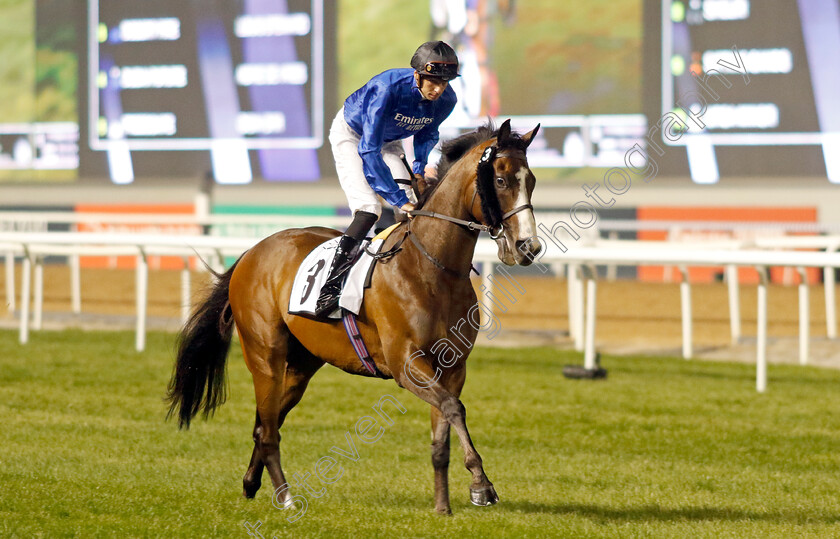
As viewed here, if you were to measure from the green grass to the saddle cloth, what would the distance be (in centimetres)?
69

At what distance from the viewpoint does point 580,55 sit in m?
13.5

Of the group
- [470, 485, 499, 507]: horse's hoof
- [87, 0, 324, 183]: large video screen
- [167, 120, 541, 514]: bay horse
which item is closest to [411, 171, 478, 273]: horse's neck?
[167, 120, 541, 514]: bay horse

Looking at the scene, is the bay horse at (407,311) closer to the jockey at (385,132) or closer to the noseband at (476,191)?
the noseband at (476,191)

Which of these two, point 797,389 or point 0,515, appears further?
point 797,389

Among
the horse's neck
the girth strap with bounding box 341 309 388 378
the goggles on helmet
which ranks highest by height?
the goggles on helmet

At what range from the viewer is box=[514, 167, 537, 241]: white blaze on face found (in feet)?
10.7

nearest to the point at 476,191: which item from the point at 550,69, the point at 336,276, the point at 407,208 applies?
the point at 407,208

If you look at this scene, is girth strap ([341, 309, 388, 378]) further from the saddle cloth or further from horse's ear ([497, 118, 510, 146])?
horse's ear ([497, 118, 510, 146])

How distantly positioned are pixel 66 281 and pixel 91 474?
10.6 metres

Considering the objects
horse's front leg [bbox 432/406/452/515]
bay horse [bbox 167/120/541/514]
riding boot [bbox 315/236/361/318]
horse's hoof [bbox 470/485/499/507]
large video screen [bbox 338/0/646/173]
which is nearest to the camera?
horse's hoof [bbox 470/485/499/507]

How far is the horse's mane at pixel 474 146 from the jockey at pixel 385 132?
16 centimetres

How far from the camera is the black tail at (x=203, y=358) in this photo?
14.4 feet

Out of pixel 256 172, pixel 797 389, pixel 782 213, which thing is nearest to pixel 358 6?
pixel 256 172

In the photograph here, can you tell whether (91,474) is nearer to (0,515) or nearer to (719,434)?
(0,515)
